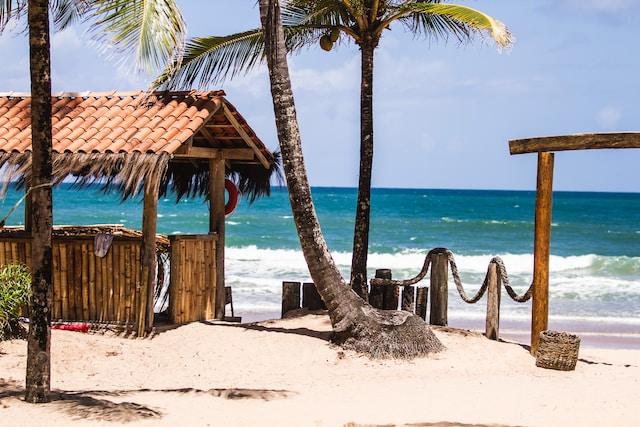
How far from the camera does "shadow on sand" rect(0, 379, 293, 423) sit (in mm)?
7633

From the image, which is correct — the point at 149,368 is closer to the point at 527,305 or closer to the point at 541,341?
the point at 541,341

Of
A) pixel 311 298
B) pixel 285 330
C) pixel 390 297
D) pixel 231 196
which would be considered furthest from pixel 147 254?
pixel 390 297

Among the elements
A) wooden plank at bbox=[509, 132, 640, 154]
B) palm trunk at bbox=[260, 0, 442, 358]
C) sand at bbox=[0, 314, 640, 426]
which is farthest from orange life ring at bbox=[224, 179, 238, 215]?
wooden plank at bbox=[509, 132, 640, 154]

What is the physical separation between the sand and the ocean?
2499 millimetres

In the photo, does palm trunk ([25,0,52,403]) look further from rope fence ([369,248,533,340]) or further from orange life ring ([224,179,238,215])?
rope fence ([369,248,533,340])

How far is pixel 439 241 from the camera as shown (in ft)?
146

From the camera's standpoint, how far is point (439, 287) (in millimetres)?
12469

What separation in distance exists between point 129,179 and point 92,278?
1742 mm

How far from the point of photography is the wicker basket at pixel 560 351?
10.4 m

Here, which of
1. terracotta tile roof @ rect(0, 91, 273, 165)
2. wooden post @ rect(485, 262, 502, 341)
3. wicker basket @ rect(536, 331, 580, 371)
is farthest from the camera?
wooden post @ rect(485, 262, 502, 341)

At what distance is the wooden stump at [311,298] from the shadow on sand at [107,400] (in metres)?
4.21

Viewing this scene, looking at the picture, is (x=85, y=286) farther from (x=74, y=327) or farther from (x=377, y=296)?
(x=377, y=296)

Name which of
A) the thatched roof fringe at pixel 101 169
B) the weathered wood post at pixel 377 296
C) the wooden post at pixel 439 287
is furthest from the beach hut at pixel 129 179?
the wooden post at pixel 439 287

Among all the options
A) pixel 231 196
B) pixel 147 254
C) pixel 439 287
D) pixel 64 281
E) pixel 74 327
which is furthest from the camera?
pixel 231 196
